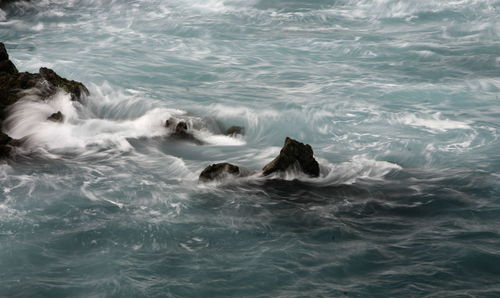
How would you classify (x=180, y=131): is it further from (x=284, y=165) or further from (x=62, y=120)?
(x=284, y=165)

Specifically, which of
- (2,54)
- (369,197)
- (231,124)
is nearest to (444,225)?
(369,197)

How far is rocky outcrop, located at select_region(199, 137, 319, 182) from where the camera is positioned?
10.2 meters

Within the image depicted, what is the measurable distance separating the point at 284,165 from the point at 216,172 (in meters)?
1.06

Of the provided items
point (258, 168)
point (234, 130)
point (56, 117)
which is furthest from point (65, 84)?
point (258, 168)

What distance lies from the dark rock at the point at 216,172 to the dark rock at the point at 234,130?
267cm

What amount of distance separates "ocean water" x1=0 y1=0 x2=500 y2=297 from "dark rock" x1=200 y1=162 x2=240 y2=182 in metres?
0.17

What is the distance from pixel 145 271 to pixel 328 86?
9707 mm

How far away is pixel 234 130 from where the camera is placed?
1308 centimetres

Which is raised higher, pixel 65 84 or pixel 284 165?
pixel 65 84

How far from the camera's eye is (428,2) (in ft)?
86.0

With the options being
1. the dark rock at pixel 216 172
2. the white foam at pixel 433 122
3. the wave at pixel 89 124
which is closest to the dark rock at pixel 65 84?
the wave at pixel 89 124

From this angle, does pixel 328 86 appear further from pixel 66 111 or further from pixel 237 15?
pixel 237 15

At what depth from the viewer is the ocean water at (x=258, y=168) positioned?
26.1 ft

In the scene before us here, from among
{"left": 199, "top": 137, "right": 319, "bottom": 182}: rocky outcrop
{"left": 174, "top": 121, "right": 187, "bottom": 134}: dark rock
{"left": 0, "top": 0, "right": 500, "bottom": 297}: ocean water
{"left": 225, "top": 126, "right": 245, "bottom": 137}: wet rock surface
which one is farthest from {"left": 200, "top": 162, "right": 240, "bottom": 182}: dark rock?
{"left": 225, "top": 126, "right": 245, "bottom": 137}: wet rock surface
